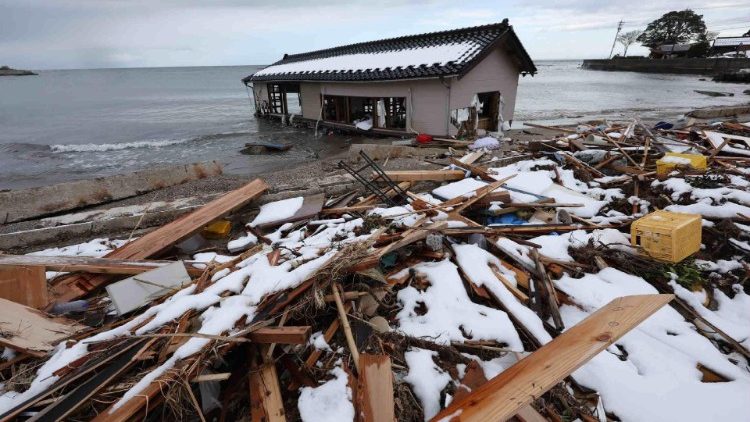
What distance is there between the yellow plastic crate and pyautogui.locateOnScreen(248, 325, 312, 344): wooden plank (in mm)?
4167

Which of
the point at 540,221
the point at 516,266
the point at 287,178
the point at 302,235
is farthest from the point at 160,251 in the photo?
the point at 540,221

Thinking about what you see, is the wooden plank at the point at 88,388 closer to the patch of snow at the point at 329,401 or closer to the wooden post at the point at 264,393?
the wooden post at the point at 264,393

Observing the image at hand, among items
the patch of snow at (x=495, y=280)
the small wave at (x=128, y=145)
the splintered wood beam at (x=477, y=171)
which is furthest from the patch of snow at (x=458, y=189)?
the small wave at (x=128, y=145)

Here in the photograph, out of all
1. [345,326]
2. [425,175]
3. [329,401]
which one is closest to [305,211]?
[425,175]

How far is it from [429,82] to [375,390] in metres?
13.1

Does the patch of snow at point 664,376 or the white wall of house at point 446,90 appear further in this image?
the white wall of house at point 446,90

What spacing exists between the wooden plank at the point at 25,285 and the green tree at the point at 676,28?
341ft

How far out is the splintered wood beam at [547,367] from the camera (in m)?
2.22

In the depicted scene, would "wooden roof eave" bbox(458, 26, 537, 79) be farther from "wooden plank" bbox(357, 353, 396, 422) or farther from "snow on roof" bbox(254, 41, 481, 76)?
"wooden plank" bbox(357, 353, 396, 422)

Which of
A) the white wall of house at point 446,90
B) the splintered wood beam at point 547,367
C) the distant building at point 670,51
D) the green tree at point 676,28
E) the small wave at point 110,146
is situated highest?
the green tree at point 676,28

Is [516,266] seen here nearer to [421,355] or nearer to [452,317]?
[452,317]

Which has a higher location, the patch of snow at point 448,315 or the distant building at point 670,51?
the distant building at point 670,51

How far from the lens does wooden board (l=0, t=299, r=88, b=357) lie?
3.15m

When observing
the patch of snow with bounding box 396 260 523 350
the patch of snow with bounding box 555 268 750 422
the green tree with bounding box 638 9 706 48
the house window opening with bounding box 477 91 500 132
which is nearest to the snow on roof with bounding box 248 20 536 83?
the house window opening with bounding box 477 91 500 132
